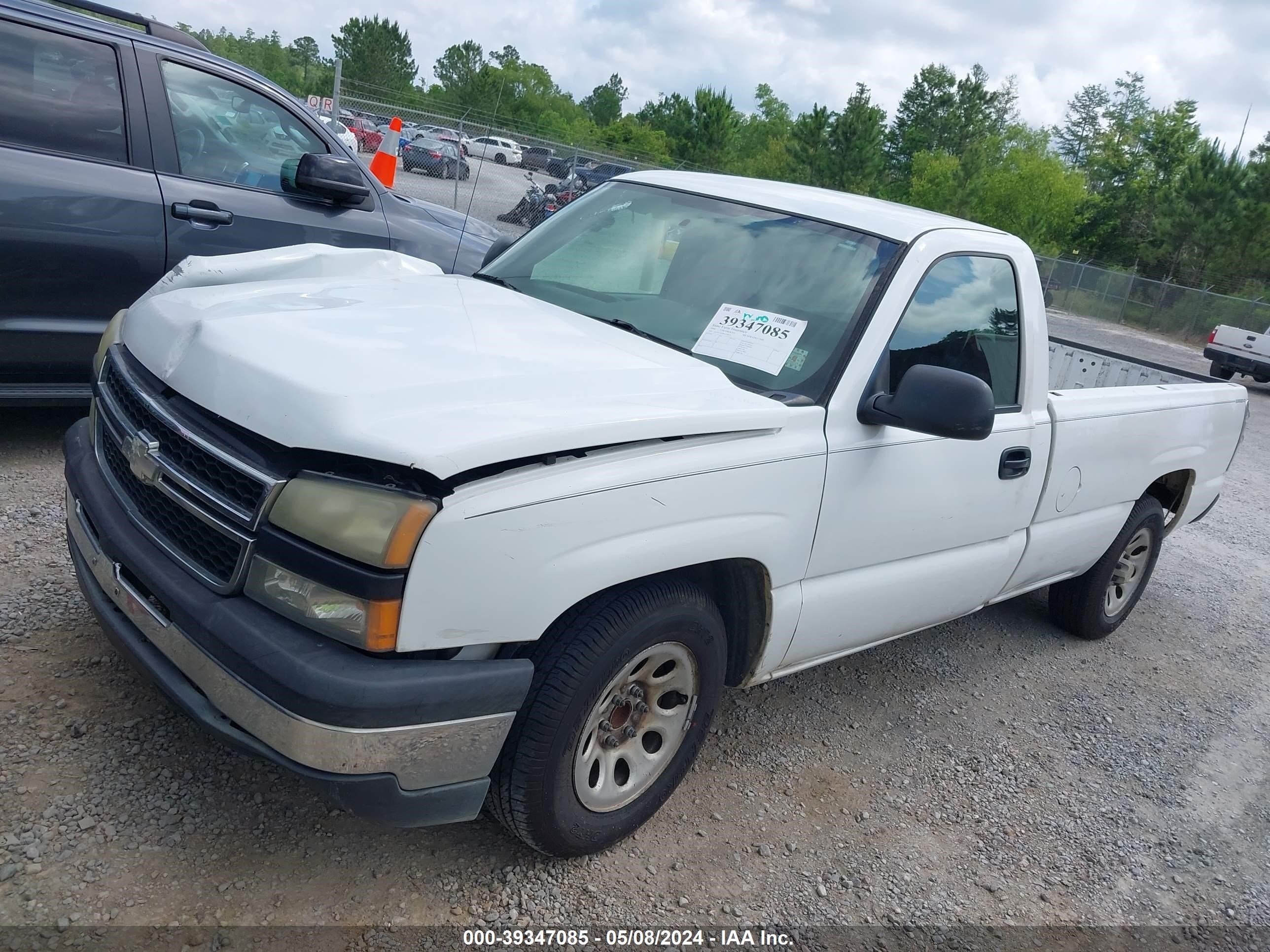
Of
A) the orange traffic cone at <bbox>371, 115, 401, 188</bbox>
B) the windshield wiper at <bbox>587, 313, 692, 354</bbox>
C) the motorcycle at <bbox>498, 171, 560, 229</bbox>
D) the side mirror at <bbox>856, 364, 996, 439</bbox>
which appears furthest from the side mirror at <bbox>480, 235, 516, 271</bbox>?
the motorcycle at <bbox>498, 171, 560, 229</bbox>

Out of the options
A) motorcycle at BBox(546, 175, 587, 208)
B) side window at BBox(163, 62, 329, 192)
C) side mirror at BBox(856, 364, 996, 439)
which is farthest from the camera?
motorcycle at BBox(546, 175, 587, 208)

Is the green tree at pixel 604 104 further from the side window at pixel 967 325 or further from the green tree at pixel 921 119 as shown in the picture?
the side window at pixel 967 325

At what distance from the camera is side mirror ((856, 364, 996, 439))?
2732 mm

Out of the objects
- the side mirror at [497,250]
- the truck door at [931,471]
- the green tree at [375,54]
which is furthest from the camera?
the green tree at [375,54]

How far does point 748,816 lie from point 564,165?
43.5 feet

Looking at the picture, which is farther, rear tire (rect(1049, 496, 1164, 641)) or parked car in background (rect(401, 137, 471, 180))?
parked car in background (rect(401, 137, 471, 180))

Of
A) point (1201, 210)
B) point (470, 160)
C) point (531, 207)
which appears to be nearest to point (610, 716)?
point (531, 207)

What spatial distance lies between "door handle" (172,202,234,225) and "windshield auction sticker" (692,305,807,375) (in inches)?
111

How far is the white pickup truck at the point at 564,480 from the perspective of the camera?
2131mm

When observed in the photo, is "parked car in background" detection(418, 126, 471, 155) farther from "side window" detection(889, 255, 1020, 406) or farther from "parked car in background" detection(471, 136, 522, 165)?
"side window" detection(889, 255, 1020, 406)

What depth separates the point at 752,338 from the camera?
3072 millimetres

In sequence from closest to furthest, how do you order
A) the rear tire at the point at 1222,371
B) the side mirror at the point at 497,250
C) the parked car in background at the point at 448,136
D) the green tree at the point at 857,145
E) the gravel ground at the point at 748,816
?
1. the gravel ground at the point at 748,816
2. the side mirror at the point at 497,250
3. the parked car in background at the point at 448,136
4. the rear tire at the point at 1222,371
5. the green tree at the point at 857,145

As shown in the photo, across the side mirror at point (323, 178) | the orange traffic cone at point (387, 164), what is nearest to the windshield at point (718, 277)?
the side mirror at point (323, 178)

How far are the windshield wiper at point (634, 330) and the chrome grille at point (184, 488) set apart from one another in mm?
1315
